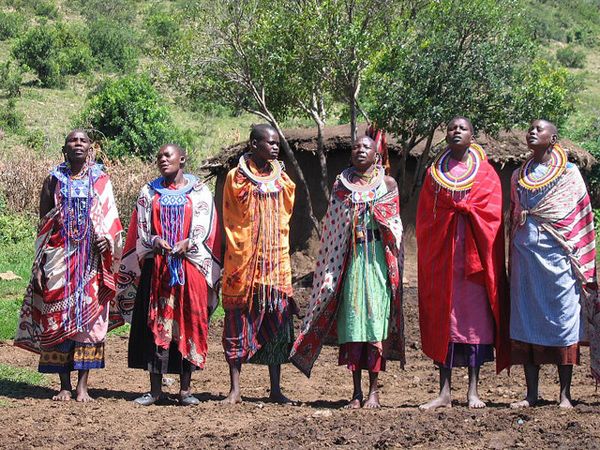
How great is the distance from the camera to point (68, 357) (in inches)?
267

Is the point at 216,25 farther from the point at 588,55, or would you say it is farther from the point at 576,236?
the point at 588,55

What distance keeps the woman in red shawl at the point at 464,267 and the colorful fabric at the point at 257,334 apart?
3.37ft

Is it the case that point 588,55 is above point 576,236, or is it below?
above

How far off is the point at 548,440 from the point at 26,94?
2234cm

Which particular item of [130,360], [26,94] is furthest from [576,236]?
[26,94]

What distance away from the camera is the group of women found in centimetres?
621

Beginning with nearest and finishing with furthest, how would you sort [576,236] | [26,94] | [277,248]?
[576,236], [277,248], [26,94]

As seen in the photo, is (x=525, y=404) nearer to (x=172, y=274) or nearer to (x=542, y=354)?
(x=542, y=354)

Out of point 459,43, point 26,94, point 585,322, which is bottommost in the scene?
point 585,322

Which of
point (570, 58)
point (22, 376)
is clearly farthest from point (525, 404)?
point (570, 58)

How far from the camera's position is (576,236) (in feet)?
20.3

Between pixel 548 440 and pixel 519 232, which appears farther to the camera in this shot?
pixel 519 232

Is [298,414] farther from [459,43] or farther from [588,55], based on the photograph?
[588,55]

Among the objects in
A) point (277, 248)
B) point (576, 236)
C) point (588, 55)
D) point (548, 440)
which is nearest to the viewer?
point (548, 440)
